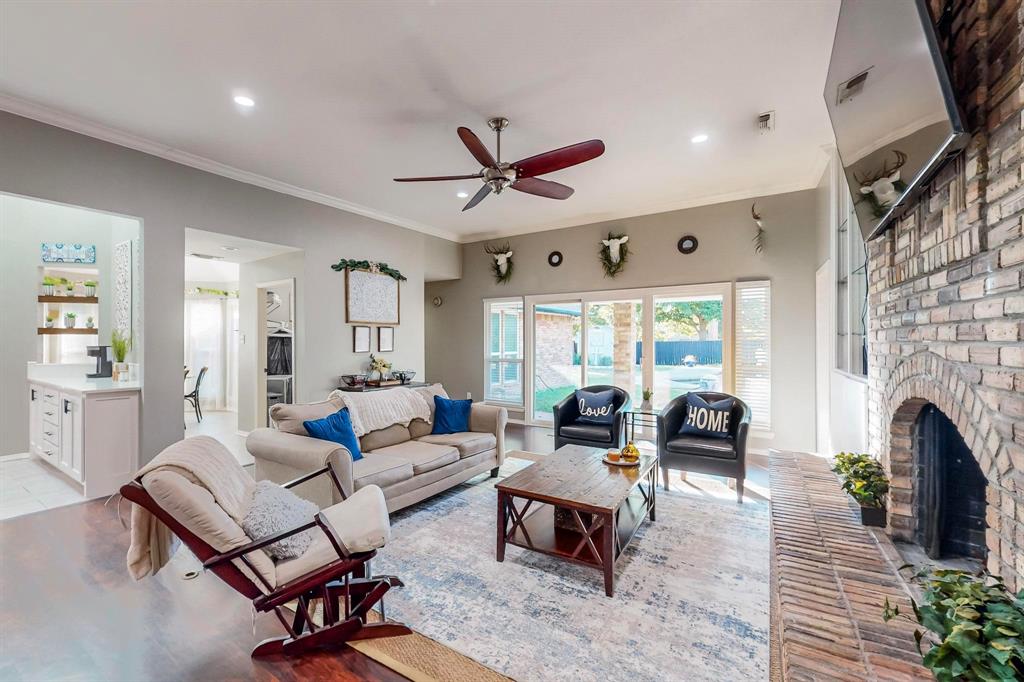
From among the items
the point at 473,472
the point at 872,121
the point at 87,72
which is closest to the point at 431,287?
the point at 473,472

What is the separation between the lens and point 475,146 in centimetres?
279

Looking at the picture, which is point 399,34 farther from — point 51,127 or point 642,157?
point 51,127

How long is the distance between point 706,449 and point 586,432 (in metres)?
1.16

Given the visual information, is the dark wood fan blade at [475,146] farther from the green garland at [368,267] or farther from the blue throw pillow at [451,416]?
the green garland at [368,267]

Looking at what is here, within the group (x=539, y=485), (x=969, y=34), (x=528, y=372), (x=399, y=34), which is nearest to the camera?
(x=969, y=34)

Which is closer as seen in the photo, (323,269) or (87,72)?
Answer: (87,72)

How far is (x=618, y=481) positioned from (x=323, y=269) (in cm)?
415

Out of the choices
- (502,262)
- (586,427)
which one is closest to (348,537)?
(586,427)

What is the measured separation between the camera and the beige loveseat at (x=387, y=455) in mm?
2881

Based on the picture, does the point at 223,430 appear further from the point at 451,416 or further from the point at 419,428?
the point at 451,416

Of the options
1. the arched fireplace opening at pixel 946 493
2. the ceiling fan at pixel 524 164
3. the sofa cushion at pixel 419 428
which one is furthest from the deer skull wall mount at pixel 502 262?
the arched fireplace opening at pixel 946 493

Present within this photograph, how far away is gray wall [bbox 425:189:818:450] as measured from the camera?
4824 millimetres

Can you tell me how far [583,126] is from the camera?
136 inches

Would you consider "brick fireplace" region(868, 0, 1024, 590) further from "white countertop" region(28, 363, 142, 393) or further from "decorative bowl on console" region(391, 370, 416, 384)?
"white countertop" region(28, 363, 142, 393)
